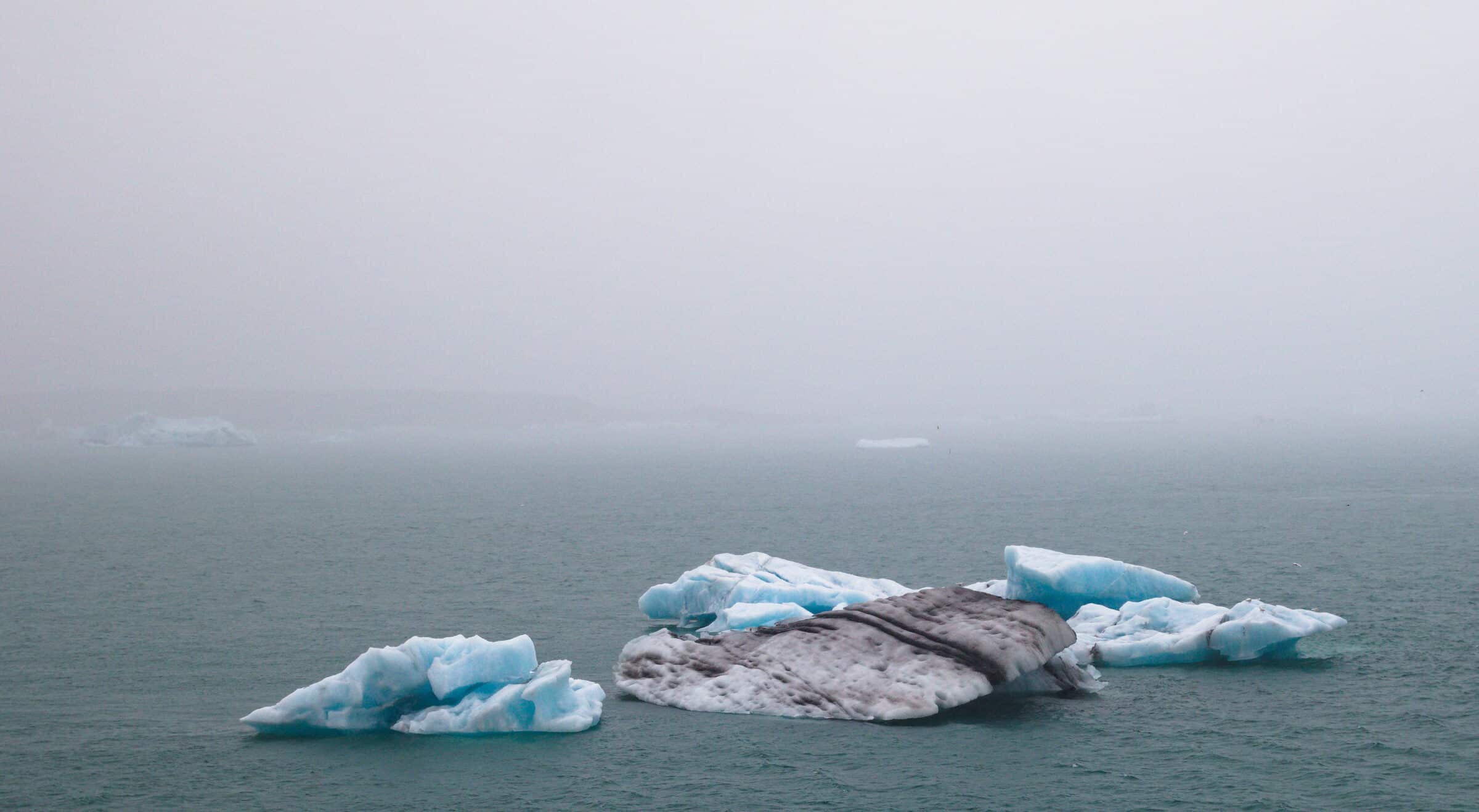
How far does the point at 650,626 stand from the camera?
34.9m

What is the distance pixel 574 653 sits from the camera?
30.7 meters

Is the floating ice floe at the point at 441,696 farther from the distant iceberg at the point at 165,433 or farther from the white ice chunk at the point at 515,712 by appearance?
the distant iceberg at the point at 165,433

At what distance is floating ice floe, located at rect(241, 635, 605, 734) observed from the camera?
890 inches

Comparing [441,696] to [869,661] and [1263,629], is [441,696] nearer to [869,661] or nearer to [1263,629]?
[869,661]

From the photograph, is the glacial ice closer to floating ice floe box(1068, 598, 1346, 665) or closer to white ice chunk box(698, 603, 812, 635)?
white ice chunk box(698, 603, 812, 635)

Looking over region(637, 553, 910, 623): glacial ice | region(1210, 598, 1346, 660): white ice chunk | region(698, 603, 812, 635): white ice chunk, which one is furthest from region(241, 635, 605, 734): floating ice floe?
region(1210, 598, 1346, 660): white ice chunk

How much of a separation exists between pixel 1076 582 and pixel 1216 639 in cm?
359

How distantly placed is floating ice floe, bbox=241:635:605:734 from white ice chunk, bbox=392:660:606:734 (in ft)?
0.06

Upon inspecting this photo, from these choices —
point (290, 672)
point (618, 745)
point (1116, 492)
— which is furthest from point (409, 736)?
point (1116, 492)

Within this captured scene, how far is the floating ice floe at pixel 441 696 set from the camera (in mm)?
22594

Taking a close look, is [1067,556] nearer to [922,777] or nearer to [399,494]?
[922,777]

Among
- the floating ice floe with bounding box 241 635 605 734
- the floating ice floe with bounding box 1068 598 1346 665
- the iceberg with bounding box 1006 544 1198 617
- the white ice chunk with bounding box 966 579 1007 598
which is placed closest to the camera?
the floating ice floe with bounding box 241 635 605 734

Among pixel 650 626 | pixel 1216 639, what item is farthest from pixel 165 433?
pixel 1216 639

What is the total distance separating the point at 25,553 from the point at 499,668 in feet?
140
